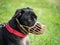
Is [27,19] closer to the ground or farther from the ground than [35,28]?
farther from the ground

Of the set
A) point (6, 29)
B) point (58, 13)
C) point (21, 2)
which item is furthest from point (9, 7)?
point (6, 29)

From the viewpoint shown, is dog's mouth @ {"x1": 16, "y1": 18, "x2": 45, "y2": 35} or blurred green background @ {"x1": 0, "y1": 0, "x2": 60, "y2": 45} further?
blurred green background @ {"x1": 0, "y1": 0, "x2": 60, "y2": 45}

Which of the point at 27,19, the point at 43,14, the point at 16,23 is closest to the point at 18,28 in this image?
the point at 16,23

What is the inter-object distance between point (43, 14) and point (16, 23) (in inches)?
216

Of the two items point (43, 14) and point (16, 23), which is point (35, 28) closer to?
point (16, 23)

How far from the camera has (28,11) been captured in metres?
6.24

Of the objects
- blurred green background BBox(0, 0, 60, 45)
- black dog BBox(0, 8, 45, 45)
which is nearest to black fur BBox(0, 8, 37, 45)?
black dog BBox(0, 8, 45, 45)

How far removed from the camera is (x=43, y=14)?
11781mm

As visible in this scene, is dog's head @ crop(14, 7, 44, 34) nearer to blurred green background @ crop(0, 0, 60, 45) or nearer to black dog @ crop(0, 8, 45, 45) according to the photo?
black dog @ crop(0, 8, 45, 45)

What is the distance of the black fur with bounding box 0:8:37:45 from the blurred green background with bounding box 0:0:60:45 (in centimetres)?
179

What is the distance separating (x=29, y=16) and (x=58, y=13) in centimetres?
690

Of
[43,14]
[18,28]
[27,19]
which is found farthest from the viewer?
[43,14]

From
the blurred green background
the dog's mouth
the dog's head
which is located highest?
the dog's head

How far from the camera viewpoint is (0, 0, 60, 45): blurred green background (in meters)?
8.65
